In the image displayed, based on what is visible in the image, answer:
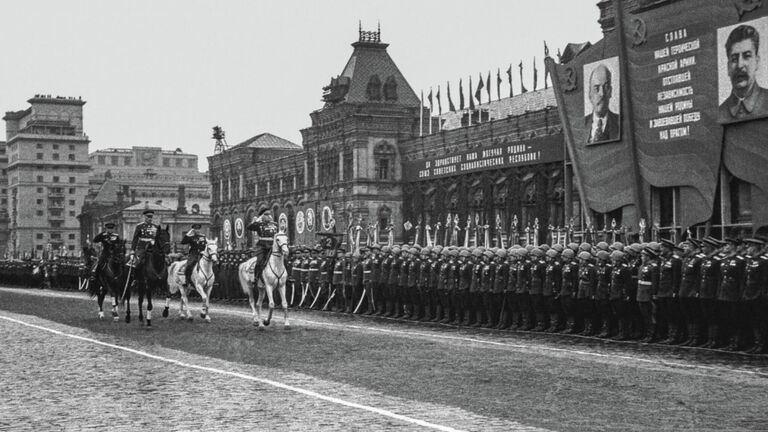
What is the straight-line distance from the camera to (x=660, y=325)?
1923 cm

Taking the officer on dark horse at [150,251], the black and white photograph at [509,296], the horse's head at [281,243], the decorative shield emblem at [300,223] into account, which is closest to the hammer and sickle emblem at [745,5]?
the black and white photograph at [509,296]

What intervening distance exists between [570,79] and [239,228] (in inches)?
2117

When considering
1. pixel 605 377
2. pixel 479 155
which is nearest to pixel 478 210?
pixel 479 155

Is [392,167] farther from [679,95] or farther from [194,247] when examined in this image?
[194,247]

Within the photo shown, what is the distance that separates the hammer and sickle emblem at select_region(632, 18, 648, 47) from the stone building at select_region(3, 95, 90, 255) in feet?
425

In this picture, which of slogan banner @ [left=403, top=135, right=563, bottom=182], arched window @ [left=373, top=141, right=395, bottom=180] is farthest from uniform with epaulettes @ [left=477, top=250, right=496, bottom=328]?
arched window @ [left=373, top=141, right=395, bottom=180]

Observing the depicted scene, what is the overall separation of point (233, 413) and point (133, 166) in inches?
6632

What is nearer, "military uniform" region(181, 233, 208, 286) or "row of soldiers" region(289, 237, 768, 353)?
"row of soldiers" region(289, 237, 768, 353)

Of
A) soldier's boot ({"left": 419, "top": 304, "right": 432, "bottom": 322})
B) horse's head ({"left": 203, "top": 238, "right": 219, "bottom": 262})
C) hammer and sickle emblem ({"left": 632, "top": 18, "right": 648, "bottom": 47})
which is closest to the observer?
horse's head ({"left": 203, "top": 238, "right": 219, "bottom": 262})

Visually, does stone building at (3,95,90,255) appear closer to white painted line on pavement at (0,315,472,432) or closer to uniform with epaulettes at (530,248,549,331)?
uniform with epaulettes at (530,248,549,331)

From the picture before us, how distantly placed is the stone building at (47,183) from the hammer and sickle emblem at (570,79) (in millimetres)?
125115

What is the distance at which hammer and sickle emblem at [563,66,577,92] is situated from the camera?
39156 millimetres

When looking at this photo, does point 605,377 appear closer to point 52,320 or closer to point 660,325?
point 660,325

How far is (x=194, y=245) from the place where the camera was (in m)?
25.3
